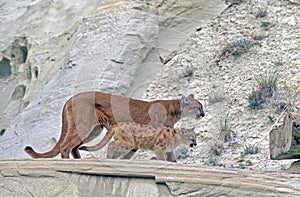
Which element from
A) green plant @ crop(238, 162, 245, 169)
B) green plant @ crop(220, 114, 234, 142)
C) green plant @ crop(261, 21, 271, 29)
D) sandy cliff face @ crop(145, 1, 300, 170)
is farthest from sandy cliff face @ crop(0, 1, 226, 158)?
green plant @ crop(238, 162, 245, 169)

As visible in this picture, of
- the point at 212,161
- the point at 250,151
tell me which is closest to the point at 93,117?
the point at 212,161

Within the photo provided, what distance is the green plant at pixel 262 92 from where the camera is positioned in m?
13.7

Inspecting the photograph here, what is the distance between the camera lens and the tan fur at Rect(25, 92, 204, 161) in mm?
9562

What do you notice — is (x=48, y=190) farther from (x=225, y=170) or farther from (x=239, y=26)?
(x=239, y=26)

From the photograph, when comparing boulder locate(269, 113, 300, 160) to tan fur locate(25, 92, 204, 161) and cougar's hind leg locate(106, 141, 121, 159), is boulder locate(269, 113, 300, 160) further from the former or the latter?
cougar's hind leg locate(106, 141, 121, 159)

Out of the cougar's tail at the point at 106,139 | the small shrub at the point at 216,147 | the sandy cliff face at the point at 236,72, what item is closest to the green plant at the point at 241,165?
the sandy cliff face at the point at 236,72

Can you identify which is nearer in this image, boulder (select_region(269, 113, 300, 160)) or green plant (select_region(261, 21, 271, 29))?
boulder (select_region(269, 113, 300, 160))

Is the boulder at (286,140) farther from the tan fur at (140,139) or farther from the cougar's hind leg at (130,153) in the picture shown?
the cougar's hind leg at (130,153)

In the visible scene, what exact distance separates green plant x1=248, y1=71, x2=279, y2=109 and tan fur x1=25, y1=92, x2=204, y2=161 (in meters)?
3.79

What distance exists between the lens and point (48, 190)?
8.30 m

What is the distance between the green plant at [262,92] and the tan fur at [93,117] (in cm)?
379

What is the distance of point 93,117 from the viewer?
9.65 metres

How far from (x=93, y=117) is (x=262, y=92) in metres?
5.07

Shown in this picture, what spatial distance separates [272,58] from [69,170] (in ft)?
25.7
